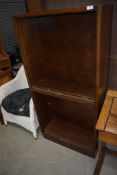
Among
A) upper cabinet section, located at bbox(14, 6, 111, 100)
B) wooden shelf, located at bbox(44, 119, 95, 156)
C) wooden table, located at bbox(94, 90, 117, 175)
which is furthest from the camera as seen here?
wooden shelf, located at bbox(44, 119, 95, 156)

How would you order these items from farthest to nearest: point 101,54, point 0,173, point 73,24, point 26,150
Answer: point 26,150 → point 0,173 → point 73,24 → point 101,54

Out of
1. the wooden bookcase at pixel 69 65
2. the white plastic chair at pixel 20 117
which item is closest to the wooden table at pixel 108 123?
the wooden bookcase at pixel 69 65

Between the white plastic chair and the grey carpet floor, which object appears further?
the white plastic chair

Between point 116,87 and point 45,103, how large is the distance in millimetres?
868

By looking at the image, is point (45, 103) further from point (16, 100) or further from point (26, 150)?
point (26, 150)

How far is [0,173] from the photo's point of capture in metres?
1.57

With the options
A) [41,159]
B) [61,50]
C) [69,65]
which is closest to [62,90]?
[69,65]

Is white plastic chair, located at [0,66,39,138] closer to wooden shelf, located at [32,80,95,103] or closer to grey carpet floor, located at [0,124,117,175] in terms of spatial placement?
grey carpet floor, located at [0,124,117,175]

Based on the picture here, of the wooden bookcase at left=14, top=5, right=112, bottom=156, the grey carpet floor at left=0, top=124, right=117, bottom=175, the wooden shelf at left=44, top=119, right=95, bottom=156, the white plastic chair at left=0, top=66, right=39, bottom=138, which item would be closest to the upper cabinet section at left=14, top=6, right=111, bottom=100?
the wooden bookcase at left=14, top=5, right=112, bottom=156

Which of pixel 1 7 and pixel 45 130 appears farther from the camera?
pixel 1 7

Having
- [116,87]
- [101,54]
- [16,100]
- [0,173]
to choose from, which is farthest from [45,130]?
[101,54]

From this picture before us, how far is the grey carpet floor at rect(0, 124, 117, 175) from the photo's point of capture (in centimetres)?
152

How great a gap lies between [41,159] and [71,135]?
1.40ft

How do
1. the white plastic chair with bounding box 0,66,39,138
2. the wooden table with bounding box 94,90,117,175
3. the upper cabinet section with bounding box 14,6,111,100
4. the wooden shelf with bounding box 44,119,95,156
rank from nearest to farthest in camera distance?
the wooden table with bounding box 94,90,117,175, the upper cabinet section with bounding box 14,6,111,100, the wooden shelf with bounding box 44,119,95,156, the white plastic chair with bounding box 0,66,39,138
